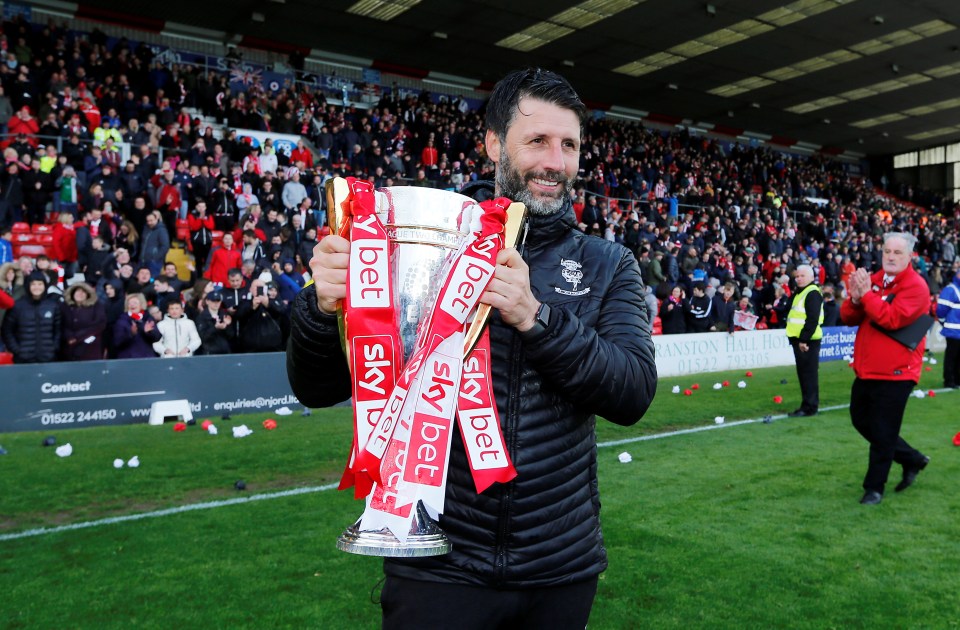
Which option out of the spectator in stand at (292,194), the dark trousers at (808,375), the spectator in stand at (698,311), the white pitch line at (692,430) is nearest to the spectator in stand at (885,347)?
the white pitch line at (692,430)

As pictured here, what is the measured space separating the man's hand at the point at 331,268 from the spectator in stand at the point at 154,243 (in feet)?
41.2

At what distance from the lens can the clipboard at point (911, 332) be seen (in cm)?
586

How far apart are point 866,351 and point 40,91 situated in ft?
53.0

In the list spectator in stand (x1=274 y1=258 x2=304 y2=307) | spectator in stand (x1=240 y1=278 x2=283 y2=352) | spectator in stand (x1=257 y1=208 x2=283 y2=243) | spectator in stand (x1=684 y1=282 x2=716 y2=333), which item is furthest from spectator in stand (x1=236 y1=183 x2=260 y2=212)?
spectator in stand (x1=684 y1=282 x2=716 y2=333)

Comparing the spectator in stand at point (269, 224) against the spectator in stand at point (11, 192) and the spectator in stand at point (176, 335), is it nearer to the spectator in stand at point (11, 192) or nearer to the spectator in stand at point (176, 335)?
the spectator in stand at point (176, 335)

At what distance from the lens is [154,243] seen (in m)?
13.3

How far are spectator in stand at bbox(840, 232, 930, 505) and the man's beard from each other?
4.51 meters

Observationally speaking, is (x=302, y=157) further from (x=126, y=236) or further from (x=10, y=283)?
(x=10, y=283)

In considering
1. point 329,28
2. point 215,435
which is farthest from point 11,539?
point 329,28

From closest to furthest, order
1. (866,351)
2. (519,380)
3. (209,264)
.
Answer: (519,380) → (866,351) → (209,264)

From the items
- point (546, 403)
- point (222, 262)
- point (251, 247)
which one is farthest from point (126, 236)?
point (546, 403)

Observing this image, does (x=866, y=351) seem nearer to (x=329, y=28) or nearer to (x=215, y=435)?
(x=215, y=435)

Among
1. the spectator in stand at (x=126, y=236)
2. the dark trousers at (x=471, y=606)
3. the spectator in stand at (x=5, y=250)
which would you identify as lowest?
the dark trousers at (x=471, y=606)

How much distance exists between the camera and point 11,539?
5402 millimetres
